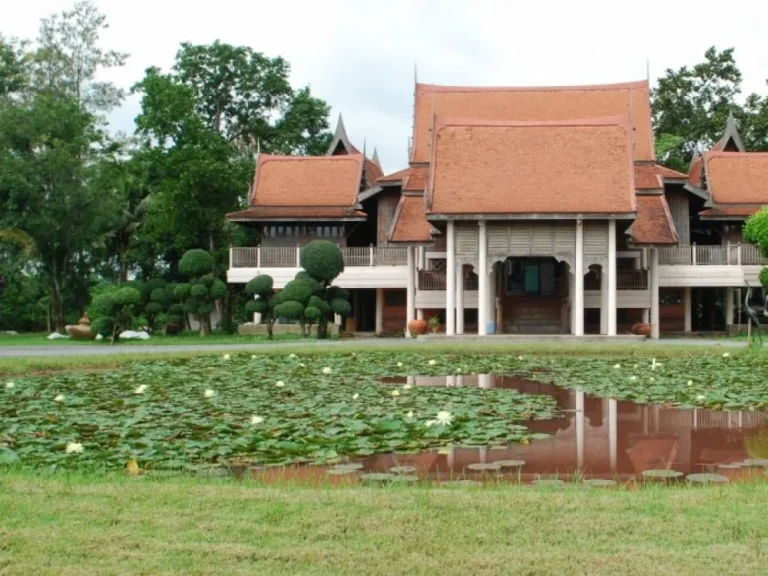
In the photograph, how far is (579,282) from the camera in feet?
88.0

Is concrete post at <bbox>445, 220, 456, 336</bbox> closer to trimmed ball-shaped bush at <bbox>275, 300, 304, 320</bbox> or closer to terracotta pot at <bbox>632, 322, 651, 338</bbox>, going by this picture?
trimmed ball-shaped bush at <bbox>275, 300, 304, 320</bbox>

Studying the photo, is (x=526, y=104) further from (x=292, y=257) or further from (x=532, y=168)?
(x=292, y=257)

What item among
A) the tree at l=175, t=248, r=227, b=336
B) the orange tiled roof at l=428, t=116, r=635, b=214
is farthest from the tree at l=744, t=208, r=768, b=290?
the tree at l=175, t=248, r=227, b=336

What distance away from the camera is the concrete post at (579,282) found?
87.6ft

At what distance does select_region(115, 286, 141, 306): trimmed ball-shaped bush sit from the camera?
27.6 meters

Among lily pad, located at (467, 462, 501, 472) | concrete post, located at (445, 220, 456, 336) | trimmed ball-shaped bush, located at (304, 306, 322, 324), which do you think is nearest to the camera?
lily pad, located at (467, 462, 501, 472)

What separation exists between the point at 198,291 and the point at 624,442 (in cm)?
2268

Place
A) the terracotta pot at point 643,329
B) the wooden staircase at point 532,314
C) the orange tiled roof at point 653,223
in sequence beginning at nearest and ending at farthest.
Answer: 1. the orange tiled roof at point 653,223
2. the terracotta pot at point 643,329
3. the wooden staircase at point 532,314

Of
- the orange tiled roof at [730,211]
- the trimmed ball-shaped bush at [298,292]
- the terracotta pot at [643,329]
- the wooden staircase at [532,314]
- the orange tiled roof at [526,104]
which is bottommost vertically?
the terracotta pot at [643,329]

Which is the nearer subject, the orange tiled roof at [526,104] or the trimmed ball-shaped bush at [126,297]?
the trimmed ball-shaped bush at [126,297]

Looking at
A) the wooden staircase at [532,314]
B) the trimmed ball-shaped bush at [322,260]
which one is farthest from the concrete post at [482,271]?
the trimmed ball-shaped bush at [322,260]

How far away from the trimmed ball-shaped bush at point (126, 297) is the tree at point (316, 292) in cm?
407

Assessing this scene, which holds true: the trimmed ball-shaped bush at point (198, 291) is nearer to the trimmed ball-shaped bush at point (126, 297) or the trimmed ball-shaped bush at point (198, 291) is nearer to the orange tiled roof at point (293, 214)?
the trimmed ball-shaped bush at point (126, 297)

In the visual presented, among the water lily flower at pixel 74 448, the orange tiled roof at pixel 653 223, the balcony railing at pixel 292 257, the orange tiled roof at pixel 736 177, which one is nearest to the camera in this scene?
the water lily flower at pixel 74 448
